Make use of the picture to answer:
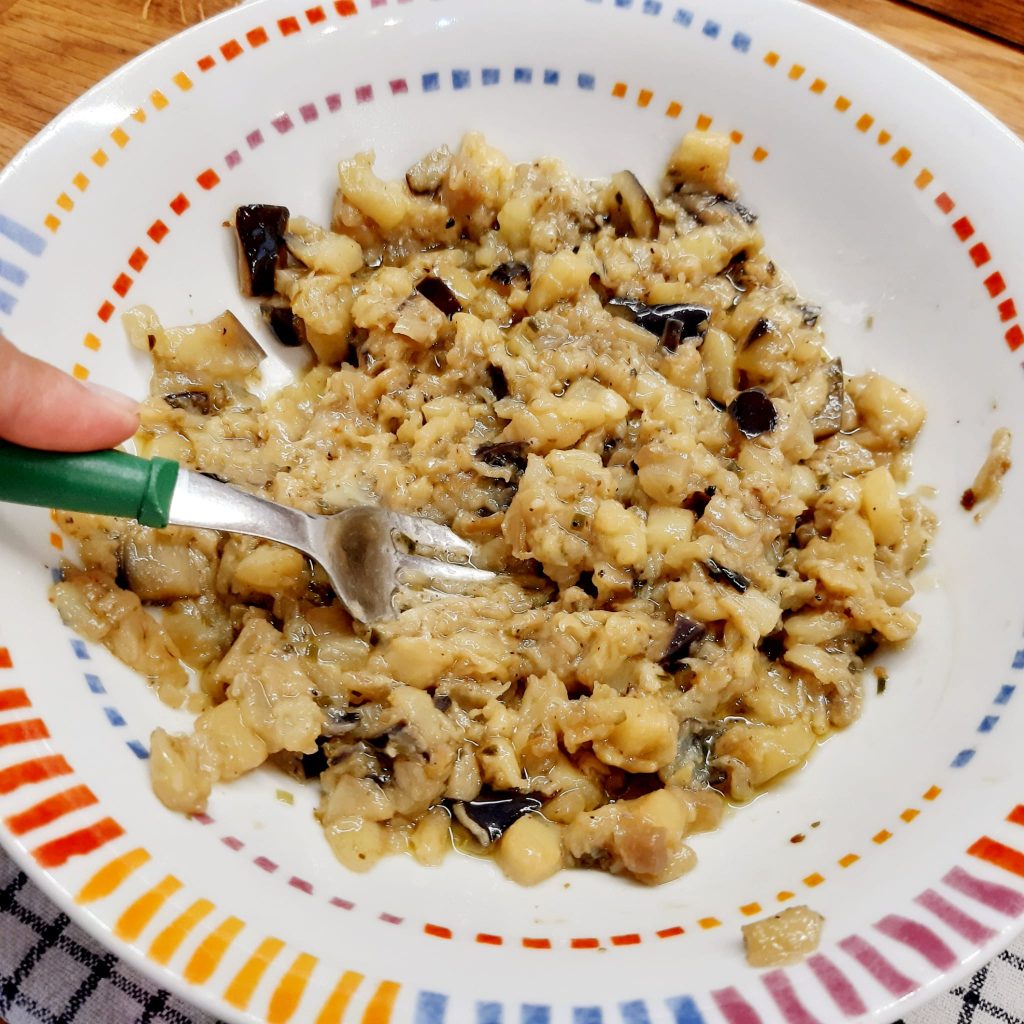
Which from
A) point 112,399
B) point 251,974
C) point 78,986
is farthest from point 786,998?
point 112,399

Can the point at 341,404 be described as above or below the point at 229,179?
below

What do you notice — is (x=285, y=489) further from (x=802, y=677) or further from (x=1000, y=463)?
(x=1000, y=463)

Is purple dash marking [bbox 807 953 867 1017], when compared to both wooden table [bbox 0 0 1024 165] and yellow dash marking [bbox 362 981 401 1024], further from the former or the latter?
wooden table [bbox 0 0 1024 165]

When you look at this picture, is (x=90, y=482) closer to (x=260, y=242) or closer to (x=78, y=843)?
(x=78, y=843)

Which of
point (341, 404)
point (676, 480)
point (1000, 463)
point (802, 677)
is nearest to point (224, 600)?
point (341, 404)

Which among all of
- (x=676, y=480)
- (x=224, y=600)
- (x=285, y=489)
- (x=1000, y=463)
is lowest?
(x=224, y=600)

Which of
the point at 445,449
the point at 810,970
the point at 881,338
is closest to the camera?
the point at 810,970

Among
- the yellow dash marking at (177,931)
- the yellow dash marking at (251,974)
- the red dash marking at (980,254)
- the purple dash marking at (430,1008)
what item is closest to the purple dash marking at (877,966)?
the purple dash marking at (430,1008)

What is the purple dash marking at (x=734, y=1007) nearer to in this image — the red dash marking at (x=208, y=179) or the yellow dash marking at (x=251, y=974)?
the yellow dash marking at (x=251, y=974)
